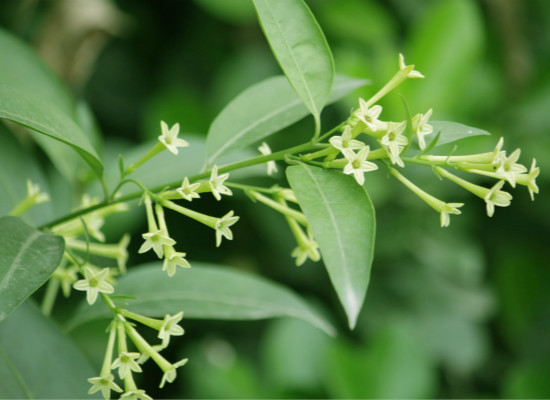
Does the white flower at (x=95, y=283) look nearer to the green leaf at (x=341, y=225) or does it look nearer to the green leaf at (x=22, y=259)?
the green leaf at (x=22, y=259)

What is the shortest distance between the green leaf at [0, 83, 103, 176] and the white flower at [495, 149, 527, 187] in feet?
1.81

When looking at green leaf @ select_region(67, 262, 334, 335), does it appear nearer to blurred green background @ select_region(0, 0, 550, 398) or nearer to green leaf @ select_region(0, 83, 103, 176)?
green leaf @ select_region(0, 83, 103, 176)

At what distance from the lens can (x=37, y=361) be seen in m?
1.01

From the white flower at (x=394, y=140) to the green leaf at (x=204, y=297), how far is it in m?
0.43

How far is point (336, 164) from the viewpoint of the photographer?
0.85 m

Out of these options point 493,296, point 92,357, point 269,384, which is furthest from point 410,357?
point 92,357

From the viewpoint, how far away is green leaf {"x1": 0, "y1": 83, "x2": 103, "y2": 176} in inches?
32.5

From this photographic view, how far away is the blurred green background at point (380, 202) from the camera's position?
1.98 meters

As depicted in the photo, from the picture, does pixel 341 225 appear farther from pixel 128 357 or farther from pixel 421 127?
pixel 128 357

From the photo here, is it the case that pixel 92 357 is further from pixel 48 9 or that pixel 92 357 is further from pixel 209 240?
A: pixel 48 9

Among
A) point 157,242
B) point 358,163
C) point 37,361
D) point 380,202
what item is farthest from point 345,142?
point 380,202

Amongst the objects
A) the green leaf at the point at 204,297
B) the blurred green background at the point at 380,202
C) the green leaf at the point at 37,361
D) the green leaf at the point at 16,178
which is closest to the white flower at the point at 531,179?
the green leaf at the point at 204,297

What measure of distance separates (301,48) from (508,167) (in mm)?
328

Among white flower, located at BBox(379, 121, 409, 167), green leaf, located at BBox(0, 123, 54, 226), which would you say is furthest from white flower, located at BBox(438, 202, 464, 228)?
green leaf, located at BBox(0, 123, 54, 226)
